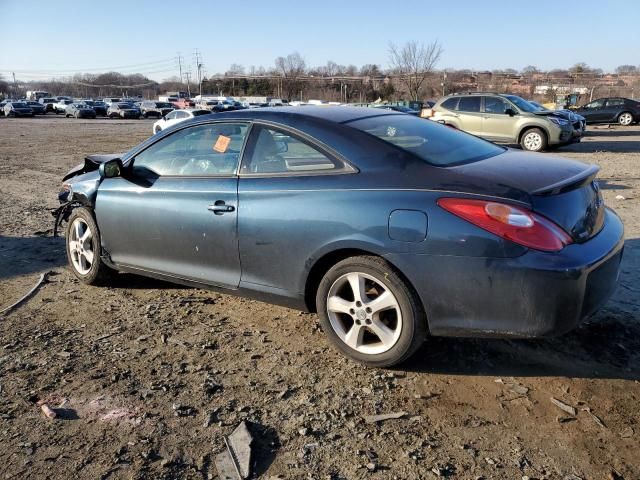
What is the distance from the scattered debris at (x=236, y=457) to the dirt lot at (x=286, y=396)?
0.16 feet

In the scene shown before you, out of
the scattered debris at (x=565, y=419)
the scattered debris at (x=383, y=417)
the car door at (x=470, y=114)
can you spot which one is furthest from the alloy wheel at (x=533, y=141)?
the scattered debris at (x=383, y=417)

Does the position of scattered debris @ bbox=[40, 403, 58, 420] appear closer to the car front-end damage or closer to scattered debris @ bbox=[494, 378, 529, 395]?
the car front-end damage

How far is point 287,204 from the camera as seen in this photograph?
3.49 m

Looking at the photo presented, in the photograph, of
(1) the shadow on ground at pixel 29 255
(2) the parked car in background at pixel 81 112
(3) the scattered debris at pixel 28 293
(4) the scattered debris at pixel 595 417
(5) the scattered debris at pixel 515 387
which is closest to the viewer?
(4) the scattered debris at pixel 595 417

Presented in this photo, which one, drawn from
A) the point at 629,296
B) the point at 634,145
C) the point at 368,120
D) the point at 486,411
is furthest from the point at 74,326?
the point at 634,145

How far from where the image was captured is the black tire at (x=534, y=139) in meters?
15.1

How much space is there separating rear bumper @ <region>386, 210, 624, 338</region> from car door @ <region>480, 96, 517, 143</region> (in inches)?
528

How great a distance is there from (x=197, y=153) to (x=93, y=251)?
1.42 metres

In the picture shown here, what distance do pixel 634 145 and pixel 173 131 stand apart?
17534mm

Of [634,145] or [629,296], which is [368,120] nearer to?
[629,296]

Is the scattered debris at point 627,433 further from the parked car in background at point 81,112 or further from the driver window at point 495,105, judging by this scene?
the parked car in background at point 81,112

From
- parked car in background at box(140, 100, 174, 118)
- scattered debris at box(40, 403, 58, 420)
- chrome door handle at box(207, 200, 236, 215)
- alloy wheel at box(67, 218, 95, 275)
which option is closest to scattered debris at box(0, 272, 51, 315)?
alloy wheel at box(67, 218, 95, 275)

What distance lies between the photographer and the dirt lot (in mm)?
2523

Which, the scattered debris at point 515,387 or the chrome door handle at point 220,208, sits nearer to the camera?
the scattered debris at point 515,387
